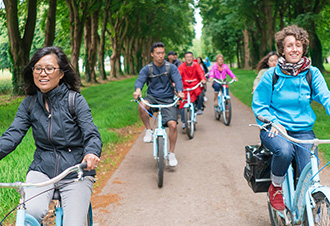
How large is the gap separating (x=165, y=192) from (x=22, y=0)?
14116 mm

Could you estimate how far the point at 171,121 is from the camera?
20.1 feet

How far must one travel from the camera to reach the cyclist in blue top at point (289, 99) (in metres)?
3.18

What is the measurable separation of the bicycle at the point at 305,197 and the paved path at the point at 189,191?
2.50 ft

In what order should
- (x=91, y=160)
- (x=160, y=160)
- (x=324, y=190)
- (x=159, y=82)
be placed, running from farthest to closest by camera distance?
(x=159, y=82) → (x=160, y=160) → (x=324, y=190) → (x=91, y=160)

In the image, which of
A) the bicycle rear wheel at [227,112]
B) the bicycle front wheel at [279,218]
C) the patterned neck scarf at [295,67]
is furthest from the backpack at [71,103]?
the bicycle rear wheel at [227,112]

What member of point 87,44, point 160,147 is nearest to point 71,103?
point 160,147

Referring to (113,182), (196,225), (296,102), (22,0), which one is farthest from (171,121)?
(22,0)

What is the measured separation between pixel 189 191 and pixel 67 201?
9.26 feet

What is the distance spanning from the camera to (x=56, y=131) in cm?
271

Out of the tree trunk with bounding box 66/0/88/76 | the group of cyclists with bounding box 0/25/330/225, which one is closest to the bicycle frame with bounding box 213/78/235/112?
the group of cyclists with bounding box 0/25/330/225

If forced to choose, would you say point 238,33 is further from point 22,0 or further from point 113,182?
point 113,182

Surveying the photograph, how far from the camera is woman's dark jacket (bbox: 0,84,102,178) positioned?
2.69 m

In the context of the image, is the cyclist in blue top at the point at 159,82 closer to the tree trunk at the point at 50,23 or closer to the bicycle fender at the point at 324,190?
the bicycle fender at the point at 324,190

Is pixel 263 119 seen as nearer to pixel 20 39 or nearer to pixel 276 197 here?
pixel 276 197
